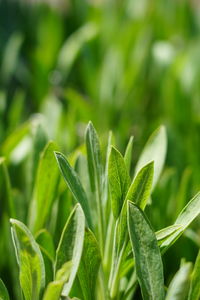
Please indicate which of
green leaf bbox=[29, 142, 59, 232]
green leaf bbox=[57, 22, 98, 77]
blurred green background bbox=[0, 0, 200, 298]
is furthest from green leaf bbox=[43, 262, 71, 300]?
green leaf bbox=[57, 22, 98, 77]

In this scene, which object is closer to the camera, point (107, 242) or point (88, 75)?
point (107, 242)

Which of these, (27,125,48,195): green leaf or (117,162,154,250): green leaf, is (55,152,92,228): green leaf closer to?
(117,162,154,250): green leaf

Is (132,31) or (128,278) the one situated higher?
(132,31)

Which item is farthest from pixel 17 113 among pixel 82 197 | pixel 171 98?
pixel 82 197

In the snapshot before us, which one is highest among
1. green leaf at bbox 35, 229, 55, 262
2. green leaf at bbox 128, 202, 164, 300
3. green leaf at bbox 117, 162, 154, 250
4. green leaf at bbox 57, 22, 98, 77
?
green leaf at bbox 57, 22, 98, 77

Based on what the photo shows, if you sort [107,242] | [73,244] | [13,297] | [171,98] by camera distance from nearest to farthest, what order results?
[73,244] < [107,242] < [13,297] < [171,98]

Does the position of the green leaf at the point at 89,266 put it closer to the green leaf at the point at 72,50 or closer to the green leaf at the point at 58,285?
the green leaf at the point at 58,285

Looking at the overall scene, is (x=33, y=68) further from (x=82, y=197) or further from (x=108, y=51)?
(x=82, y=197)
